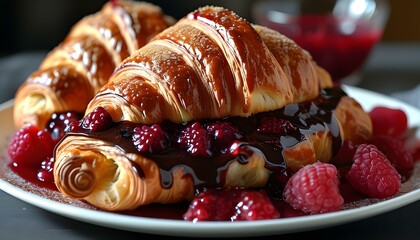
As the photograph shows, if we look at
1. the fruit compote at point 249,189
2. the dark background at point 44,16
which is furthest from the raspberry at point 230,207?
the dark background at point 44,16

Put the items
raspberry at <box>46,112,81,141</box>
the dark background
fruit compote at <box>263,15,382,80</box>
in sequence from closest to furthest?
raspberry at <box>46,112,81,141</box>
fruit compote at <box>263,15,382,80</box>
the dark background

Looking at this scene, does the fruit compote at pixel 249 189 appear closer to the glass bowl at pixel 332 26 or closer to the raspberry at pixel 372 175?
the raspberry at pixel 372 175

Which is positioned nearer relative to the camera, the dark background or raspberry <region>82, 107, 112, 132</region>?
raspberry <region>82, 107, 112, 132</region>

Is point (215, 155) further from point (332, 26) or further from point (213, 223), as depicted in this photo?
point (332, 26)

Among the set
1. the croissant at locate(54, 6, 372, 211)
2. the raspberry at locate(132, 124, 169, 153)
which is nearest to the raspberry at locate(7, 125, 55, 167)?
the croissant at locate(54, 6, 372, 211)

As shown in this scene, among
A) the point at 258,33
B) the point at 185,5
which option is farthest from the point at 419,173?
the point at 185,5

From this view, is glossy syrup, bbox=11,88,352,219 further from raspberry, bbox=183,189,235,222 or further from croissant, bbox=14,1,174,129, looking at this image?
croissant, bbox=14,1,174,129

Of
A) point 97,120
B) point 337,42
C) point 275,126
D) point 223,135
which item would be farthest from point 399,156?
point 337,42

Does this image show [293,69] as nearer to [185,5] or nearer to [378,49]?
[378,49]
